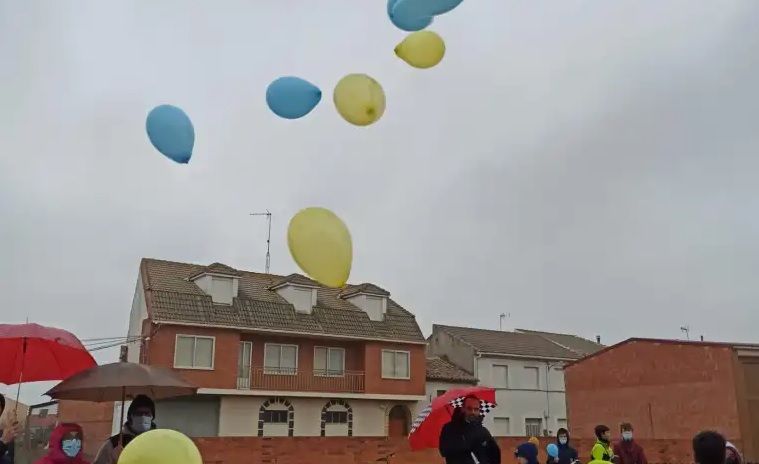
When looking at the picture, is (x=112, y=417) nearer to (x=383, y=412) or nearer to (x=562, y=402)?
(x=383, y=412)

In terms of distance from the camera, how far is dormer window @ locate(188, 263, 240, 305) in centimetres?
2756

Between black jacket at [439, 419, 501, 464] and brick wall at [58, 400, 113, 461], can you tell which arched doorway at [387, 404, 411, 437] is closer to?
brick wall at [58, 400, 113, 461]

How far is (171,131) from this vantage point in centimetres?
622

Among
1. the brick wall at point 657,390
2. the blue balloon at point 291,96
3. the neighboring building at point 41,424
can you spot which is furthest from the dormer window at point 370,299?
the blue balloon at point 291,96

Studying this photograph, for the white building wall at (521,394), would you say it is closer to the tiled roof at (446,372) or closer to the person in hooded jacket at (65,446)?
the tiled roof at (446,372)

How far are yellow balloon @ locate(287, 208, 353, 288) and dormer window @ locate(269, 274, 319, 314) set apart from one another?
23.7 m

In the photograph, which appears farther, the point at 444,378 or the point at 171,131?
the point at 444,378

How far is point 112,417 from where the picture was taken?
1046 inches

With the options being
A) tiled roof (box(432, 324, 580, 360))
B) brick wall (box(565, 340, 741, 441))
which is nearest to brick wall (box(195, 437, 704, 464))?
brick wall (box(565, 340, 741, 441))

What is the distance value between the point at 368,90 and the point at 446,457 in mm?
3199

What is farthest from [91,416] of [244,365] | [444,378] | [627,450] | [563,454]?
[627,450]

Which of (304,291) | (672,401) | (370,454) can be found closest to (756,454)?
(672,401)

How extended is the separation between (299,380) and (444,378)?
7.23 metres

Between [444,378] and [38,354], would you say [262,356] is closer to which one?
→ [444,378]
